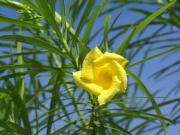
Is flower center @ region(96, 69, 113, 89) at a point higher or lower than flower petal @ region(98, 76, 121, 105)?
higher

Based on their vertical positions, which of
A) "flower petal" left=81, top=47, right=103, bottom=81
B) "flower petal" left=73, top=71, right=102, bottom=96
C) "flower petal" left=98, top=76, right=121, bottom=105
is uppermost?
"flower petal" left=81, top=47, right=103, bottom=81

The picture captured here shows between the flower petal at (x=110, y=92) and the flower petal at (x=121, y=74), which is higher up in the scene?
the flower petal at (x=121, y=74)

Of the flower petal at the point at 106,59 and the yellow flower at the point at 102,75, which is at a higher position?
the flower petal at the point at 106,59

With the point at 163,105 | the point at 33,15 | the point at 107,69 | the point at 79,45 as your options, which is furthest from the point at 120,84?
the point at 163,105

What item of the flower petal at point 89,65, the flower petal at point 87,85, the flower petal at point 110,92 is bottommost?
the flower petal at point 110,92

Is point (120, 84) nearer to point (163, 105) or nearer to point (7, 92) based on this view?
point (7, 92)
